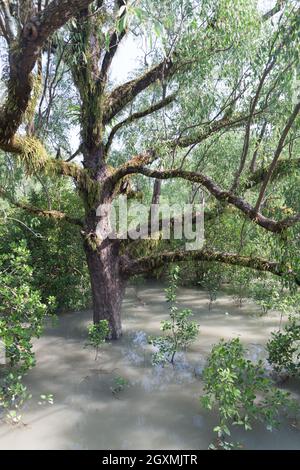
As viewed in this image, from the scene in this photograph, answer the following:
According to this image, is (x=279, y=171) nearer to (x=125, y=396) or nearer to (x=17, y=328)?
(x=125, y=396)

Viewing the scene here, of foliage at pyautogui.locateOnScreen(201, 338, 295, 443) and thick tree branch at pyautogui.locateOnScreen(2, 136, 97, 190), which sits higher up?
thick tree branch at pyautogui.locateOnScreen(2, 136, 97, 190)

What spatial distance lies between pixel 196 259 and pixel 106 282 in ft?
5.13

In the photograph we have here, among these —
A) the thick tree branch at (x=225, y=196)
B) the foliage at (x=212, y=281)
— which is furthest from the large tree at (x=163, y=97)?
the foliage at (x=212, y=281)

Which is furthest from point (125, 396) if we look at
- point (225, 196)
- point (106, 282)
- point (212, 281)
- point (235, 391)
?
point (212, 281)

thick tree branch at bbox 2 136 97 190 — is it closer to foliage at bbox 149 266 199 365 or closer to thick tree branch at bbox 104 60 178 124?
thick tree branch at bbox 104 60 178 124

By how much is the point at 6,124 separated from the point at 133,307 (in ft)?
19.1

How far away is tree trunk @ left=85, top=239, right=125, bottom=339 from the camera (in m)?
6.55

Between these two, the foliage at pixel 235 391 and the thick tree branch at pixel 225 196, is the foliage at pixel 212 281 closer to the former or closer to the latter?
the thick tree branch at pixel 225 196

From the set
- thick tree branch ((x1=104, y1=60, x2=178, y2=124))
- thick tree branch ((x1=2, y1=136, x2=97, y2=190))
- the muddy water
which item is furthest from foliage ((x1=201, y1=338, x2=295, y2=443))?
thick tree branch ((x1=104, y1=60, x2=178, y2=124))

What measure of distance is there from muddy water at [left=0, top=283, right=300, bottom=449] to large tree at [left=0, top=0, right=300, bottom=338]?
2.92 ft

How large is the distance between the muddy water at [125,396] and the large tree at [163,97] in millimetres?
891

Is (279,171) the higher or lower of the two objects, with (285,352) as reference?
higher

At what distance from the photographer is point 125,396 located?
4906mm
